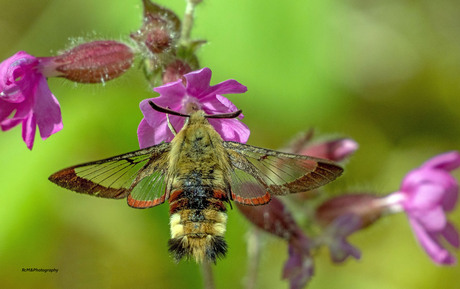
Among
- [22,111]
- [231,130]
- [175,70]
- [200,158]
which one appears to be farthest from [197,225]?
[22,111]

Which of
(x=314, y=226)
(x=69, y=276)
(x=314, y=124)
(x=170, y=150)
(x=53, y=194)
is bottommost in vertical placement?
(x=170, y=150)

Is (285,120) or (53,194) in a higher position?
(285,120)

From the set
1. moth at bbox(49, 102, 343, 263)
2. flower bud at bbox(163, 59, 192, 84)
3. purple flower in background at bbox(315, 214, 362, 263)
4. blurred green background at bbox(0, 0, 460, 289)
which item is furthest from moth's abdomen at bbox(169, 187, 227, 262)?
blurred green background at bbox(0, 0, 460, 289)

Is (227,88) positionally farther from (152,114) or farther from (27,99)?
(27,99)

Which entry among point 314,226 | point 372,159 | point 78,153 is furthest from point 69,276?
point 372,159

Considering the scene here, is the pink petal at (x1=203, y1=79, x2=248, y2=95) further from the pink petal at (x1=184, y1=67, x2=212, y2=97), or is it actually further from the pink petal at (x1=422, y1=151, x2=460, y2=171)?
the pink petal at (x1=422, y1=151, x2=460, y2=171)

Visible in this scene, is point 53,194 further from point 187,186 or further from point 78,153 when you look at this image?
point 187,186

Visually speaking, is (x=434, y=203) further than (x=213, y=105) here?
Yes
